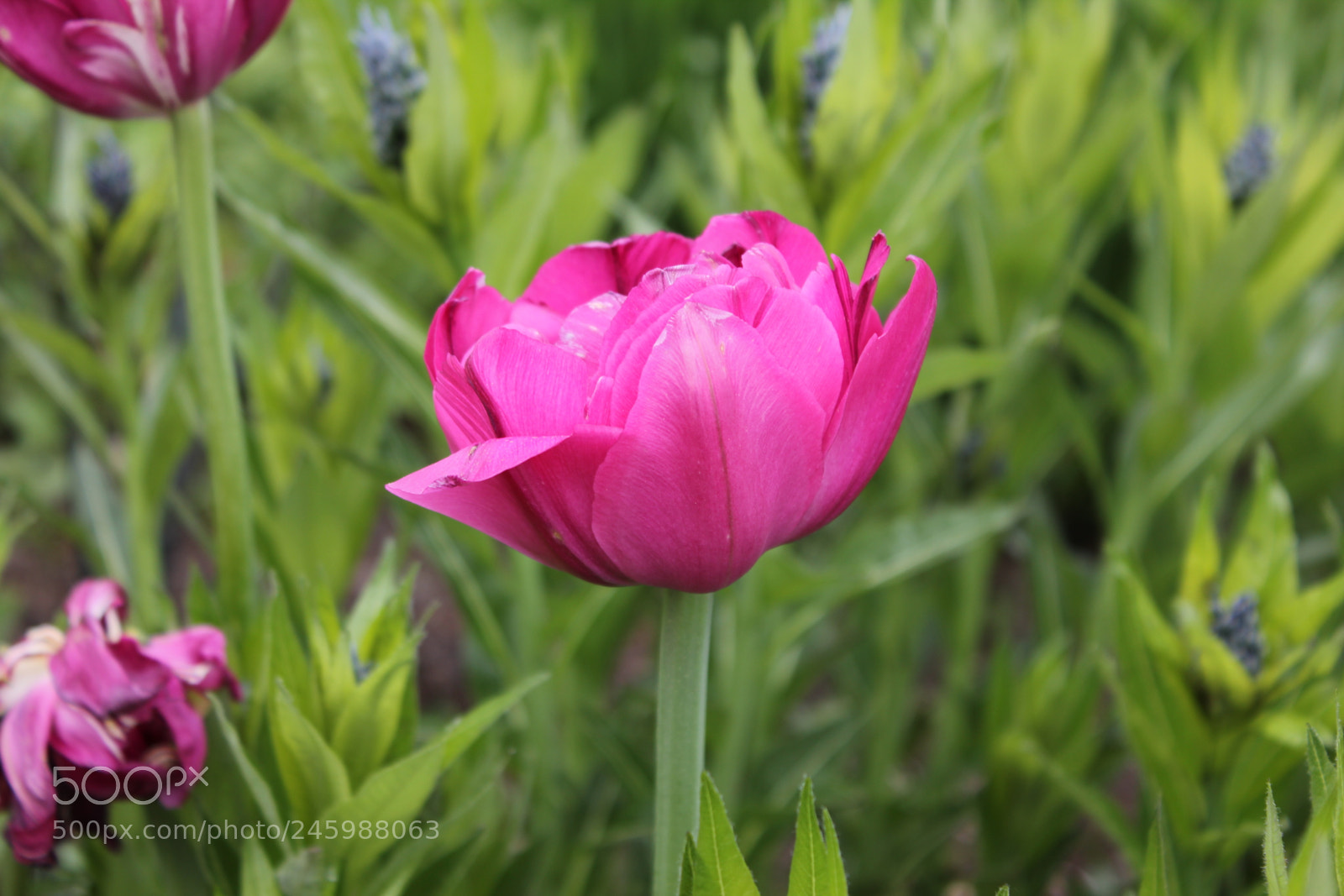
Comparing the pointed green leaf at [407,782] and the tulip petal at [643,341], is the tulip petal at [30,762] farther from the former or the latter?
the tulip petal at [643,341]

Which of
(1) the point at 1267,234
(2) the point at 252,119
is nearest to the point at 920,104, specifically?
(1) the point at 1267,234

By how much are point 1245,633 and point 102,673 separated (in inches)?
24.9

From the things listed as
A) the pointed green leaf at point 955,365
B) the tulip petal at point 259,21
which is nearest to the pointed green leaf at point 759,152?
the pointed green leaf at point 955,365

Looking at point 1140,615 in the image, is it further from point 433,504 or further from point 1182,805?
point 433,504

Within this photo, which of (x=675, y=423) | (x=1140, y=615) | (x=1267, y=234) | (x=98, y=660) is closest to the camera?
(x=675, y=423)

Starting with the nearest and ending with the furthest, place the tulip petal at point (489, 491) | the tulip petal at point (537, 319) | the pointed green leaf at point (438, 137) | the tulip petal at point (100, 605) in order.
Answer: the tulip petal at point (489, 491)
the tulip petal at point (537, 319)
the tulip petal at point (100, 605)
the pointed green leaf at point (438, 137)

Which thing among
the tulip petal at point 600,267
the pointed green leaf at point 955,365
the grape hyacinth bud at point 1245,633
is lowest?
the grape hyacinth bud at point 1245,633

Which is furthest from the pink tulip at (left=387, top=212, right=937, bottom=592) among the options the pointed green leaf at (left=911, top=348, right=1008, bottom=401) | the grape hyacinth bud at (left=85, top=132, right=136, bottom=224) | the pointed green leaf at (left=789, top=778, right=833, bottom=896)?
the grape hyacinth bud at (left=85, top=132, right=136, bottom=224)

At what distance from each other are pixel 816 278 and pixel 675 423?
0.28 ft

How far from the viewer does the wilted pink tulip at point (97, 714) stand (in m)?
0.56

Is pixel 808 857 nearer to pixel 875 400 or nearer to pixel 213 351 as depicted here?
pixel 875 400

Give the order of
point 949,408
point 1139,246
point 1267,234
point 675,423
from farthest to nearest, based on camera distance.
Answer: point 1139,246 → point 949,408 → point 1267,234 → point 675,423

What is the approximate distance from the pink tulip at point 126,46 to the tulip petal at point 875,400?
391 mm

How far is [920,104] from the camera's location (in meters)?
0.83
